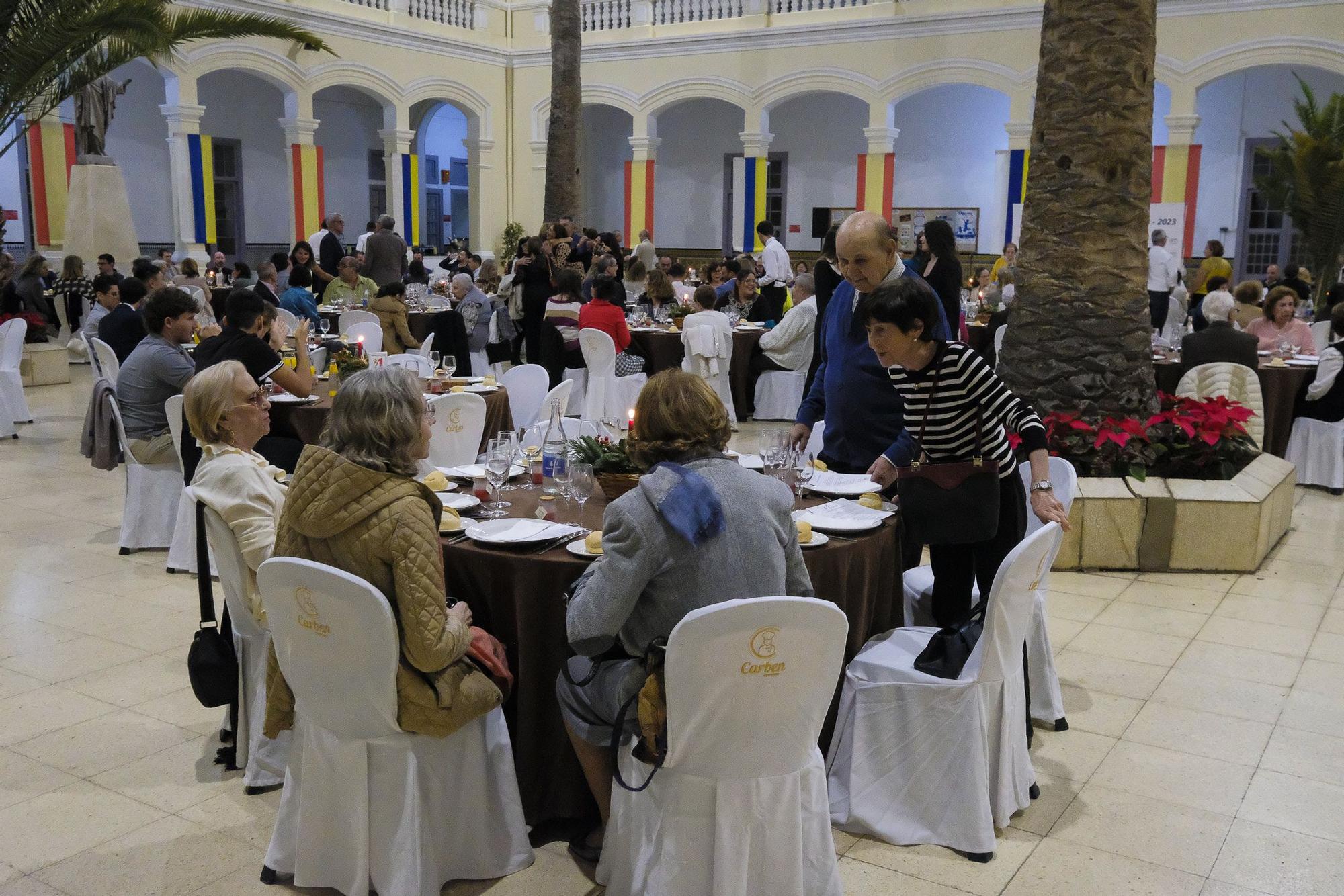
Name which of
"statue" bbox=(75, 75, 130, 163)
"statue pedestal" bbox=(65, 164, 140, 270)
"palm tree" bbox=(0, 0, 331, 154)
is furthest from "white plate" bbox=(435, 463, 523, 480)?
"statue" bbox=(75, 75, 130, 163)

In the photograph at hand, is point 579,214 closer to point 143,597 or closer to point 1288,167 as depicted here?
point 1288,167

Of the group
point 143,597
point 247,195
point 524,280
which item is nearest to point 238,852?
point 143,597

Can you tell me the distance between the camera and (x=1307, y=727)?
390 centimetres

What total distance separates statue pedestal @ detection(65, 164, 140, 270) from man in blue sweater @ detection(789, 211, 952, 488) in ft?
38.2

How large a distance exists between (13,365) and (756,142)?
12.3 metres

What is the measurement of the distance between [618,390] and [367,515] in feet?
19.6

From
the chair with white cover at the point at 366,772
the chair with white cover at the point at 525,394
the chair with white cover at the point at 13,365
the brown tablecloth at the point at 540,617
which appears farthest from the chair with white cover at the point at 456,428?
the chair with white cover at the point at 13,365

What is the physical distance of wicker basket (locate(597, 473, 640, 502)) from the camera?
3.34 m

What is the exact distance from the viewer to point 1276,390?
7.56m

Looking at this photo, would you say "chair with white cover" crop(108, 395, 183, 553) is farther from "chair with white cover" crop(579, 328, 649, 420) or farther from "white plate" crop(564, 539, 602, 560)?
"white plate" crop(564, 539, 602, 560)

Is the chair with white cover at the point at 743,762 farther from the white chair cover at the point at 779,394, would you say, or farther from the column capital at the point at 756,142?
the column capital at the point at 756,142

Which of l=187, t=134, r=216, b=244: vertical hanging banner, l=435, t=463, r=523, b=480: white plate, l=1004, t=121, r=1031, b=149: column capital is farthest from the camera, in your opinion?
l=187, t=134, r=216, b=244: vertical hanging banner

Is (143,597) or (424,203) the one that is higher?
(424,203)

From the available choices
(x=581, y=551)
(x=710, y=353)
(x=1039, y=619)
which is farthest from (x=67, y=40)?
(x=1039, y=619)
